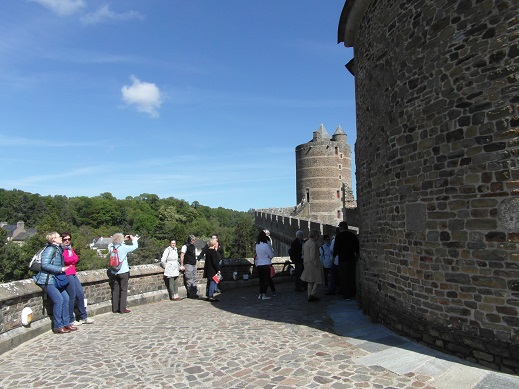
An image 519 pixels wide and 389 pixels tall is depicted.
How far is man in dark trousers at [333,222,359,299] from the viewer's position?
31.2ft

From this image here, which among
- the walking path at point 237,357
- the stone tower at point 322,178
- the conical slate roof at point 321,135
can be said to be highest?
the conical slate roof at point 321,135

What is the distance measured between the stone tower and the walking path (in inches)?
1331

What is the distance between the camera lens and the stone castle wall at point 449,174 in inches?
183

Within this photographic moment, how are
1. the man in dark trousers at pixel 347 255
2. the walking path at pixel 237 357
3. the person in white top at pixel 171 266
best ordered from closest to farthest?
the walking path at pixel 237 357
the man in dark trousers at pixel 347 255
the person in white top at pixel 171 266

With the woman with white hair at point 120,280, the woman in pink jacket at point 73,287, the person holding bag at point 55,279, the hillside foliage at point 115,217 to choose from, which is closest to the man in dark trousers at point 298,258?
the woman with white hair at point 120,280

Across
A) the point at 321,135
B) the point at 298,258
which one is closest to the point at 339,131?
the point at 321,135

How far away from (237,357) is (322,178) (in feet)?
122

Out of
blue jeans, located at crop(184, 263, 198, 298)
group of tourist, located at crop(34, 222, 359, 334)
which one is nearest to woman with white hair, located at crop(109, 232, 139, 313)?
group of tourist, located at crop(34, 222, 359, 334)

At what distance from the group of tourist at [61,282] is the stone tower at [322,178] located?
34.3m

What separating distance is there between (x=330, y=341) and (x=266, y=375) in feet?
5.46

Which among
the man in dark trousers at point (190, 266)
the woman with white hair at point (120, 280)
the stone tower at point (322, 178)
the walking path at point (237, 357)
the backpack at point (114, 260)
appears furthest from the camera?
the stone tower at point (322, 178)

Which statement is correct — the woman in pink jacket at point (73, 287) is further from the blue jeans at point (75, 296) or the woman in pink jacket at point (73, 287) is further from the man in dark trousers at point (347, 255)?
the man in dark trousers at point (347, 255)

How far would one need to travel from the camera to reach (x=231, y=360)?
5359mm

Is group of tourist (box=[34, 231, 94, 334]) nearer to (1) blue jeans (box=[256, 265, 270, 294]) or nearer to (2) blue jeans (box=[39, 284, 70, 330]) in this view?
(2) blue jeans (box=[39, 284, 70, 330])
